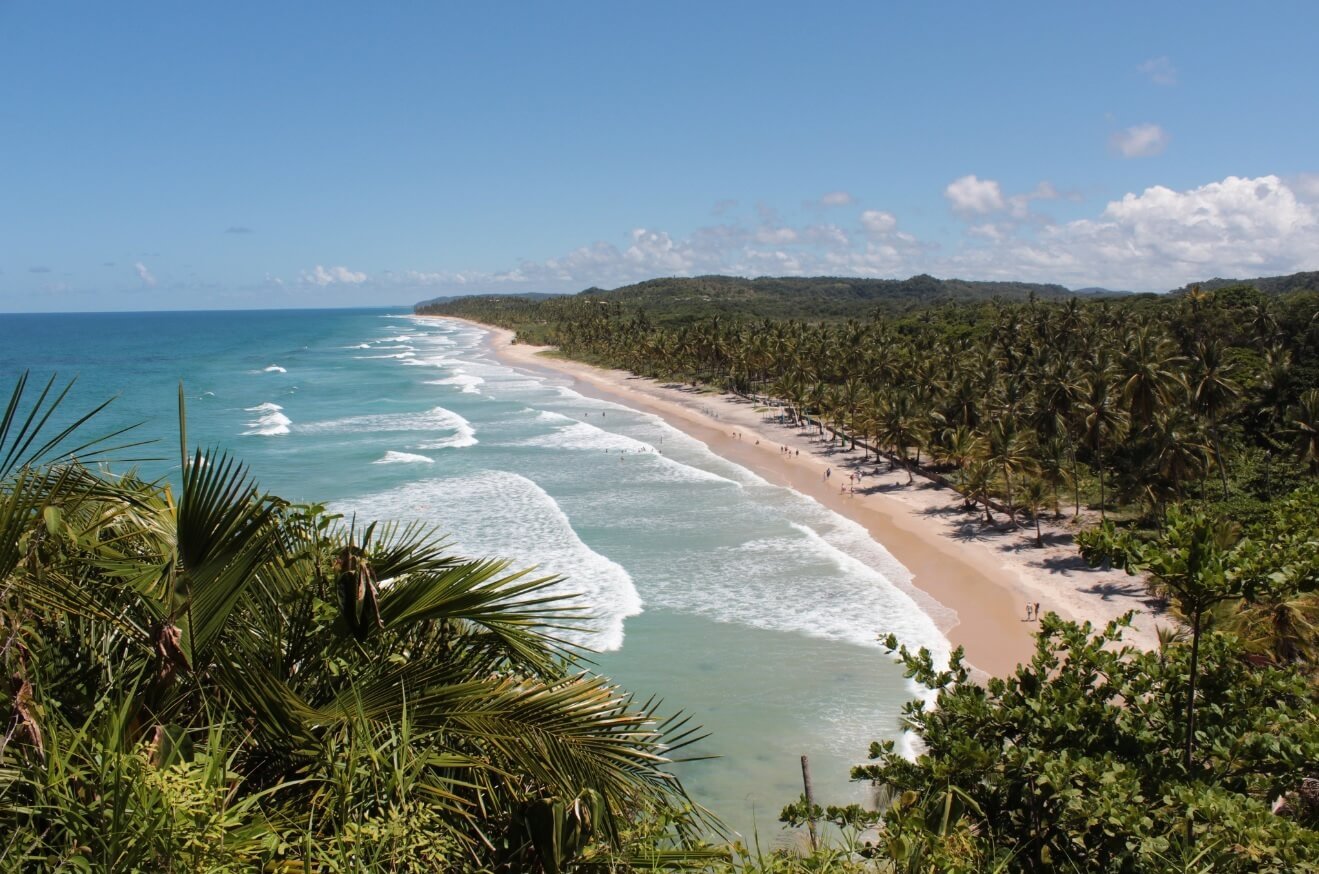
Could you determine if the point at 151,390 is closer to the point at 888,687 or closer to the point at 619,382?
the point at 619,382

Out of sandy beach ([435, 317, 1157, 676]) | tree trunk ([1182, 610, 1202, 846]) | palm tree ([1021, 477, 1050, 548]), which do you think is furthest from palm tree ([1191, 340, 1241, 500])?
tree trunk ([1182, 610, 1202, 846])

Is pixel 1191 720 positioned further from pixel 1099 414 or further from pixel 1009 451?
pixel 1099 414

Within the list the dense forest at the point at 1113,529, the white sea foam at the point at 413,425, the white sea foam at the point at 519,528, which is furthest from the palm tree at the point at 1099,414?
the white sea foam at the point at 413,425

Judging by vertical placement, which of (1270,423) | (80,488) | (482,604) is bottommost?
(1270,423)

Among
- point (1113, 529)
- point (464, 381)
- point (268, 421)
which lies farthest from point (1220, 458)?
point (464, 381)

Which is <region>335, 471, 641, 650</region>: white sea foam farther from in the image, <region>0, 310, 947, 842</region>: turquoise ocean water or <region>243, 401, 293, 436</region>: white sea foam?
<region>243, 401, 293, 436</region>: white sea foam

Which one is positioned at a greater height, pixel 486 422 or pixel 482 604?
pixel 482 604

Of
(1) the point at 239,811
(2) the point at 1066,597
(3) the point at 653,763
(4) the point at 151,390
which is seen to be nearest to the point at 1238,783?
(3) the point at 653,763
